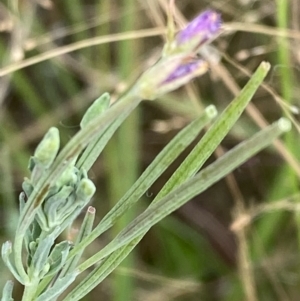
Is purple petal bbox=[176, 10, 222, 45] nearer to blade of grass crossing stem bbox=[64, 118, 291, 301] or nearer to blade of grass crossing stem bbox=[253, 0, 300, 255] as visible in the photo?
blade of grass crossing stem bbox=[64, 118, 291, 301]

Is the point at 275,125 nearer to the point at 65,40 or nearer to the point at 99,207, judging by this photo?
the point at 99,207

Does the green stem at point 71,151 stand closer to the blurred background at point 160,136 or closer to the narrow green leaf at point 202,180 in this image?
the narrow green leaf at point 202,180

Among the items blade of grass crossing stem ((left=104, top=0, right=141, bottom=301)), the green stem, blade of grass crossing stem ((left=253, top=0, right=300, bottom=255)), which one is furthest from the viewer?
blade of grass crossing stem ((left=104, top=0, right=141, bottom=301))

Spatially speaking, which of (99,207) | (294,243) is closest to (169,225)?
(99,207)

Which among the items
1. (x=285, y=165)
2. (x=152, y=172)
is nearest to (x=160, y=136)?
→ (x=285, y=165)

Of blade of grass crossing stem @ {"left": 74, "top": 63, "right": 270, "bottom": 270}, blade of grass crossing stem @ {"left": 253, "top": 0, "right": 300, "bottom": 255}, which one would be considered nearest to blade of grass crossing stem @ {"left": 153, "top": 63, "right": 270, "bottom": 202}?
blade of grass crossing stem @ {"left": 74, "top": 63, "right": 270, "bottom": 270}

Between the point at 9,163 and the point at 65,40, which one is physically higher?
the point at 65,40
